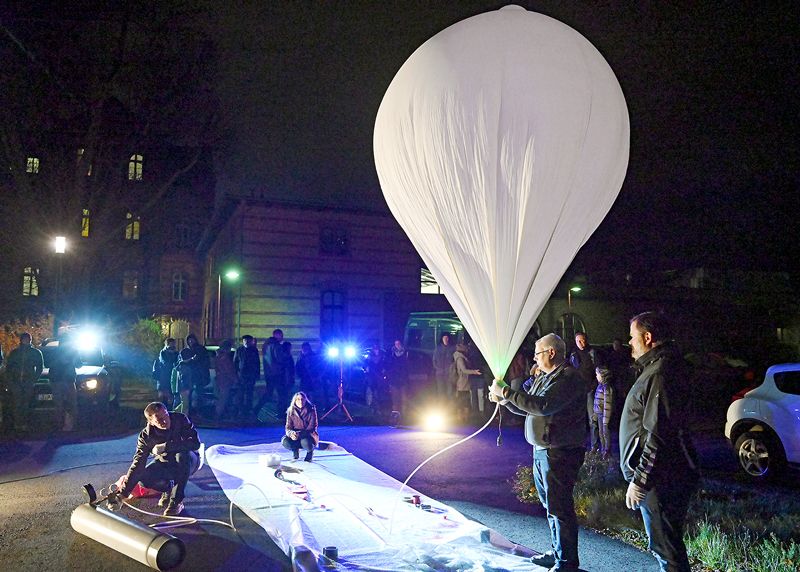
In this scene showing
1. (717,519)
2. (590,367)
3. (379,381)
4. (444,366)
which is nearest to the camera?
(717,519)

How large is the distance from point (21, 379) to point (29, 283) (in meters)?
33.0

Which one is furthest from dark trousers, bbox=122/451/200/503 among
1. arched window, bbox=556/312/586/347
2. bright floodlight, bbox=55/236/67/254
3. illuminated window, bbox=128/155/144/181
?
illuminated window, bbox=128/155/144/181

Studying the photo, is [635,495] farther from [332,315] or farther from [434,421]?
[332,315]

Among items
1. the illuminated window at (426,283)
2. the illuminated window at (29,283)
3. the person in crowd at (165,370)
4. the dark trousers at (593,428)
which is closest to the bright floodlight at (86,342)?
the person in crowd at (165,370)

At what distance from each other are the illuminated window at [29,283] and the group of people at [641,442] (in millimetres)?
41573

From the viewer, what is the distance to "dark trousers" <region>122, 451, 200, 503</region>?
6305mm

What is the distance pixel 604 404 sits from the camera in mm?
8836

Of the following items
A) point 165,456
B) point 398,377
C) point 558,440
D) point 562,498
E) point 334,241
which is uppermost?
point 334,241

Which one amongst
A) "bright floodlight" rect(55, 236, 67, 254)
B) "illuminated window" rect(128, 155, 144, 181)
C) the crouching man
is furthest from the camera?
Answer: "illuminated window" rect(128, 155, 144, 181)

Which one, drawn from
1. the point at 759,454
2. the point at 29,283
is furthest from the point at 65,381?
the point at 29,283

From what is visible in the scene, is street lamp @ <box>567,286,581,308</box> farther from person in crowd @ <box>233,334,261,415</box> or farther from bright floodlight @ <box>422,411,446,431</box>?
person in crowd @ <box>233,334,261,415</box>

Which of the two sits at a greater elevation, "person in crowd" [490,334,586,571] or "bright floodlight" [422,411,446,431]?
"person in crowd" [490,334,586,571]

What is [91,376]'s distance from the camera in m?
12.0

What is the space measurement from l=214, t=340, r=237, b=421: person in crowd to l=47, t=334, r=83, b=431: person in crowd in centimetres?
271
